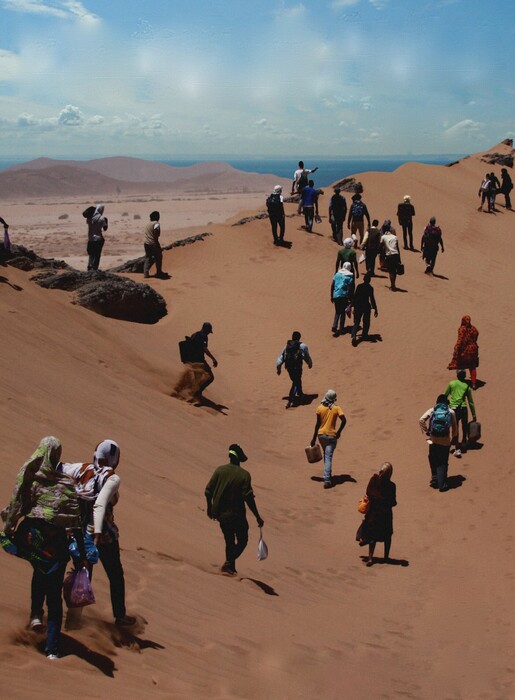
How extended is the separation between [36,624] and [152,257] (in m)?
16.8

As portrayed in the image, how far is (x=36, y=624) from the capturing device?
5148mm

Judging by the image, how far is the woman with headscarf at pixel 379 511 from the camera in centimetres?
899

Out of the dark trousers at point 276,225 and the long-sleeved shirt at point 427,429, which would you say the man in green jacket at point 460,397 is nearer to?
the long-sleeved shirt at point 427,429

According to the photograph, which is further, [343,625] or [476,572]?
[476,572]

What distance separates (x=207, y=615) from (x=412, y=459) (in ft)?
21.2

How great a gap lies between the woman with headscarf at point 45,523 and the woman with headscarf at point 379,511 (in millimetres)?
4535

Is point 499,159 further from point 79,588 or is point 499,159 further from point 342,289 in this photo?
point 79,588

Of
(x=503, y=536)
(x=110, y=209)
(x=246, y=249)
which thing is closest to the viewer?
(x=503, y=536)

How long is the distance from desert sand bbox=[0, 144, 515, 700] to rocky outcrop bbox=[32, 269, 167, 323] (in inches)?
21.5

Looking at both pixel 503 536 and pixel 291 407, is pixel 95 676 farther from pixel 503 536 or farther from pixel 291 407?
pixel 291 407

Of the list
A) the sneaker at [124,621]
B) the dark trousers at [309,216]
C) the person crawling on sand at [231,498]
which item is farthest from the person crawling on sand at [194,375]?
the dark trousers at [309,216]

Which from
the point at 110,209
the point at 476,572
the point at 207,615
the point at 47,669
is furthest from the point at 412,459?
the point at 110,209

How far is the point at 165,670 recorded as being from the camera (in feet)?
18.2

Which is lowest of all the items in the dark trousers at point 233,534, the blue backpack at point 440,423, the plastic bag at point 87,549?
the dark trousers at point 233,534
